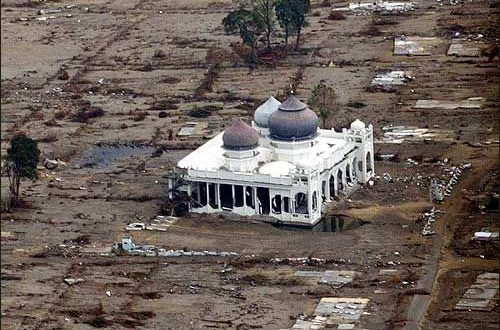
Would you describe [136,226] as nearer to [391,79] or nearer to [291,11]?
[391,79]

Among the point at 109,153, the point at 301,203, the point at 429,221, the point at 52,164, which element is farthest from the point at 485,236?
the point at 52,164

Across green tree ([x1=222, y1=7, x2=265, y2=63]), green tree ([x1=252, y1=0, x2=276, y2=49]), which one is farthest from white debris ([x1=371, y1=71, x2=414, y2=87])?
green tree ([x1=252, y1=0, x2=276, y2=49])

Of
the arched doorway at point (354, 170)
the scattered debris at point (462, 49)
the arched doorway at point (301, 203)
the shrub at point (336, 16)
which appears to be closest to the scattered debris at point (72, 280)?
the arched doorway at point (301, 203)

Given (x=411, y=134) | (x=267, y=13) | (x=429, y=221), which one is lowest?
(x=411, y=134)

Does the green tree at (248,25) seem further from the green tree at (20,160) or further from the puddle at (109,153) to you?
the green tree at (20,160)

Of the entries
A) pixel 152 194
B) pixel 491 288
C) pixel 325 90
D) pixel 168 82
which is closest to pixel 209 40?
pixel 168 82
